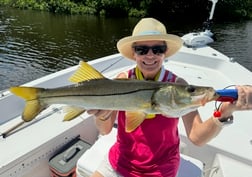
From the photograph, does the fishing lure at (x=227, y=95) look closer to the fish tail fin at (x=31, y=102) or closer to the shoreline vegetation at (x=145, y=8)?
the fish tail fin at (x=31, y=102)

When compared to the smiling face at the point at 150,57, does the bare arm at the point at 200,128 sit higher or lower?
lower

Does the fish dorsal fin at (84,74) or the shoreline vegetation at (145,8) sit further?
the shoreline vegetation at (145,8)

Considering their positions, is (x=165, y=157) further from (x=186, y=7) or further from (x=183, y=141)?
(x=186, y=7)

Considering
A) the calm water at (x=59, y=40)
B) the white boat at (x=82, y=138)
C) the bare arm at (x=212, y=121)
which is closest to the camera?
the bare arm at (x=212, y=121)

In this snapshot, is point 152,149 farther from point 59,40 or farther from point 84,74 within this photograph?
point 59,40

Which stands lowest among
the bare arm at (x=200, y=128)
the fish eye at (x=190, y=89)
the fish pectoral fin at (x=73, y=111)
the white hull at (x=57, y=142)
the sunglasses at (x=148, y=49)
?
the white hull at (x=57, y=142)

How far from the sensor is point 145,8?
30.0m

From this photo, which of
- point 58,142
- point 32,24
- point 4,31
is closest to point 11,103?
point 58,142

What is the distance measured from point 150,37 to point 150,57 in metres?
0.14

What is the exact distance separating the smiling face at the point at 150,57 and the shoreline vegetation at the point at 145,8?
2676cm

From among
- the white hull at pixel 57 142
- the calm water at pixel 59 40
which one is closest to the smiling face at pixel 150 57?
the white hull at pixel 57 142

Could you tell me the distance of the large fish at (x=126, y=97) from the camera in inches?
67.7

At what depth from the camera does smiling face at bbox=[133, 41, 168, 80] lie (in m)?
2.20

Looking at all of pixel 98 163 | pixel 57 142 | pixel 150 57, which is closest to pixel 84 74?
pixel 150 57
